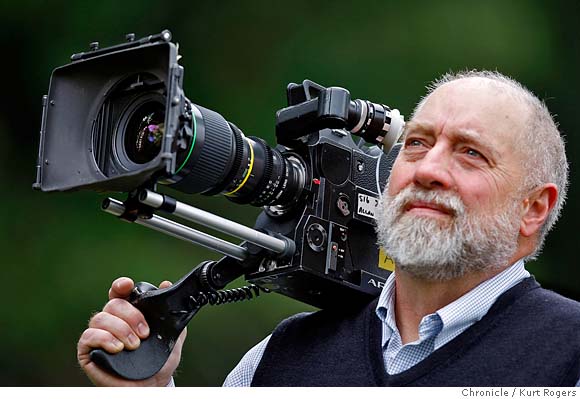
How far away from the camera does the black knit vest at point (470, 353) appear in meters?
2.38

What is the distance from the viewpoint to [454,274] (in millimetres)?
2537

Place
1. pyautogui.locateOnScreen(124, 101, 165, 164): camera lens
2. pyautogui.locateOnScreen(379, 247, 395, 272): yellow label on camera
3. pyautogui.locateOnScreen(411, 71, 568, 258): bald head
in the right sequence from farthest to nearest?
pyautogui.locateOnScreen(379, 247, 395, 272): yellow label on camera
pyautogui.locateOnScreen(411, 71, 568, 258): bald head
pyautogui.locateOnScreen(124, 101, 165, 164): camera lens

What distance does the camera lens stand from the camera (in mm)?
2488

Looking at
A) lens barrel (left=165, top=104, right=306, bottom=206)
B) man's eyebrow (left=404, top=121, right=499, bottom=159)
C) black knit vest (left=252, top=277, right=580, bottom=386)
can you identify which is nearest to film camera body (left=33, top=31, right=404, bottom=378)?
lens barrel (left=165, top=104, right=306, bottom=206)

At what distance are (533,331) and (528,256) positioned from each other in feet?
0.82

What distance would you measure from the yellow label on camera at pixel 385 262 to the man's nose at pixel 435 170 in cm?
24

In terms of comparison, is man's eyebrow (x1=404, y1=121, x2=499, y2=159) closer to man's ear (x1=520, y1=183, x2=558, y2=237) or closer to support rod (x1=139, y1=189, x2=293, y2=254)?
man's ear (x1=520, y1=183, x2=558, y2=237)

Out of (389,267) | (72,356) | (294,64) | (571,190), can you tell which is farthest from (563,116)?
(389,267)

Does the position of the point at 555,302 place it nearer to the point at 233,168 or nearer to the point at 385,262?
the point at 385,262

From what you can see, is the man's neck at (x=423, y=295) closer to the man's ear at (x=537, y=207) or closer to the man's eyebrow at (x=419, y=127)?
the man's ear at (x=537, y=207)

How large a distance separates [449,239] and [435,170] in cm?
12

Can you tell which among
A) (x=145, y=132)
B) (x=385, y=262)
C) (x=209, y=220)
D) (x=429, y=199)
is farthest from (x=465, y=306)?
(x=145, y=132)

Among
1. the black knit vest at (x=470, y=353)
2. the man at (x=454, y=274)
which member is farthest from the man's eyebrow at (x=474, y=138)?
the black knit vest at (x=470, y=353)

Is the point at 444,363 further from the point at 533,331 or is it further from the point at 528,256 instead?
the point at 528,256
